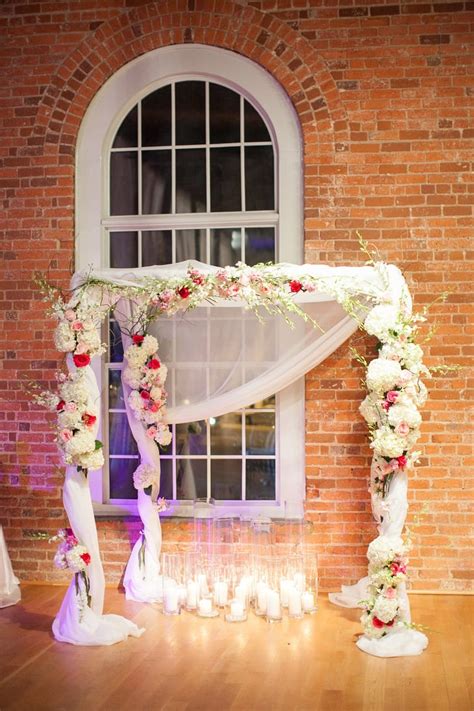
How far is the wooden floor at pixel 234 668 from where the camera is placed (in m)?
4.64

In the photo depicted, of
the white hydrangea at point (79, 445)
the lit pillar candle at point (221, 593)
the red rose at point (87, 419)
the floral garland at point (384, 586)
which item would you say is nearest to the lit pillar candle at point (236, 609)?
the lit pillar candle at point (221, 593)

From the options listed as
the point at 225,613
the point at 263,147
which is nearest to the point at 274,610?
the point at 225,613

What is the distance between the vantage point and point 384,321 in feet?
18.7

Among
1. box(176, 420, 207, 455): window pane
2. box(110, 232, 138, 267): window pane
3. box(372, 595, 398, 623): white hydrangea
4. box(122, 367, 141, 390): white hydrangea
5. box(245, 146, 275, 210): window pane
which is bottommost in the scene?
box(372, 595, 398, 623): white hydrangea

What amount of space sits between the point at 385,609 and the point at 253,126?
392 centimetres

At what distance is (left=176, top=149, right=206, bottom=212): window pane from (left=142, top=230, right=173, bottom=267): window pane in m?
0.25

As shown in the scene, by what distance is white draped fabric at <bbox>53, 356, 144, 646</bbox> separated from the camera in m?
5.73

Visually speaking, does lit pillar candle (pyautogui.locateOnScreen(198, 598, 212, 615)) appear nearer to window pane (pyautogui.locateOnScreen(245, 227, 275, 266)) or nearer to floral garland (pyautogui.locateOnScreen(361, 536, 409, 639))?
floral garland (pyautogui.locateOnScreen(361, 536, 409, 639))

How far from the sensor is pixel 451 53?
6.93m

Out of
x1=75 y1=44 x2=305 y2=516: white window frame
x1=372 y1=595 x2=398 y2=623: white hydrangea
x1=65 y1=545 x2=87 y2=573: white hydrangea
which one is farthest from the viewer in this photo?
x1=75 y1=44 x2=305 y2=516: white window frame

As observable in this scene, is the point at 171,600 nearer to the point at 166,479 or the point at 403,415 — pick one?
the point at 166,479

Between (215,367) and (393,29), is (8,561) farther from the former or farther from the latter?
(393,29)

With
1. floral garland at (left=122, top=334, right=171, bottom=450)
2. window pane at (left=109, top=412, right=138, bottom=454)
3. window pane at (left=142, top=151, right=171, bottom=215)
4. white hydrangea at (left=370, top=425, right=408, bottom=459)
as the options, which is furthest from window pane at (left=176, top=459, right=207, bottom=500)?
window pane at (left=142, top=151, right=171, bottom=215)

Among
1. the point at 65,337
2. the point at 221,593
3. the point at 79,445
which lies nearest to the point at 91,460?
the point at 79,445
